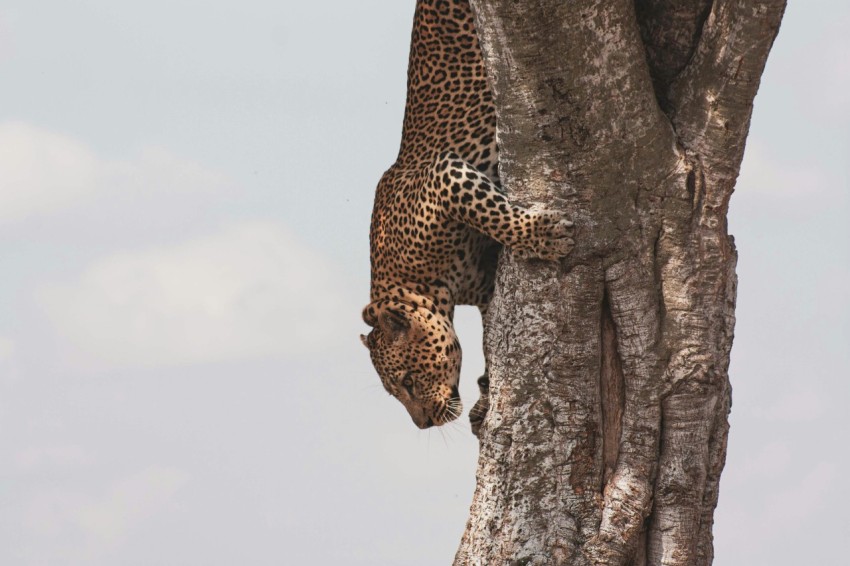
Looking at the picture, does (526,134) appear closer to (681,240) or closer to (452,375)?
Answer: (681,240)

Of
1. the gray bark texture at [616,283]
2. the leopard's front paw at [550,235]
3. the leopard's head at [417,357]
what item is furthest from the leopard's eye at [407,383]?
the leopard's front paw at [550,235]

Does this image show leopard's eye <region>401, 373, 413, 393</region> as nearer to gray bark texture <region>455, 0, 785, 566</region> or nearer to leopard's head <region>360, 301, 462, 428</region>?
leopard's head <region>360, 301, 462, 428</region>

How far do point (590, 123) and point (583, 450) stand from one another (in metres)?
2.29

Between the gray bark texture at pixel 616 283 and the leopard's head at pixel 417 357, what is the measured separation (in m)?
1.13

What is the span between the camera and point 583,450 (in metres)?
8.83

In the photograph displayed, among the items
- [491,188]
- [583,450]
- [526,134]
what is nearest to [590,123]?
[526,134]

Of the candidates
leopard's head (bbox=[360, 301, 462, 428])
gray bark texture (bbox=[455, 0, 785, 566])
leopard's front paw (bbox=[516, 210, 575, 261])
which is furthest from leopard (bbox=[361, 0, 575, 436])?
gray bark texture (bbox=[455, 0, 785, 566])

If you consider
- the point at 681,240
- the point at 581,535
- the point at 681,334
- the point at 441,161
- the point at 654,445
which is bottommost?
the point at 581,535

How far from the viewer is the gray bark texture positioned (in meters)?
8.09

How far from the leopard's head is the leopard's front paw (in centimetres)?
186

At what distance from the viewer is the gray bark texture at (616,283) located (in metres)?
8.09

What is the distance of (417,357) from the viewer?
A: 34.1ft

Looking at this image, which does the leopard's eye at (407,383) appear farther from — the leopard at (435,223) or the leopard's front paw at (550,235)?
the leopard's front paw at (550,235)

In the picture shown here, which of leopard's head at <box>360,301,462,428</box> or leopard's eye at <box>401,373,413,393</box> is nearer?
leopard's head at <box>360,301,462,428</box>
